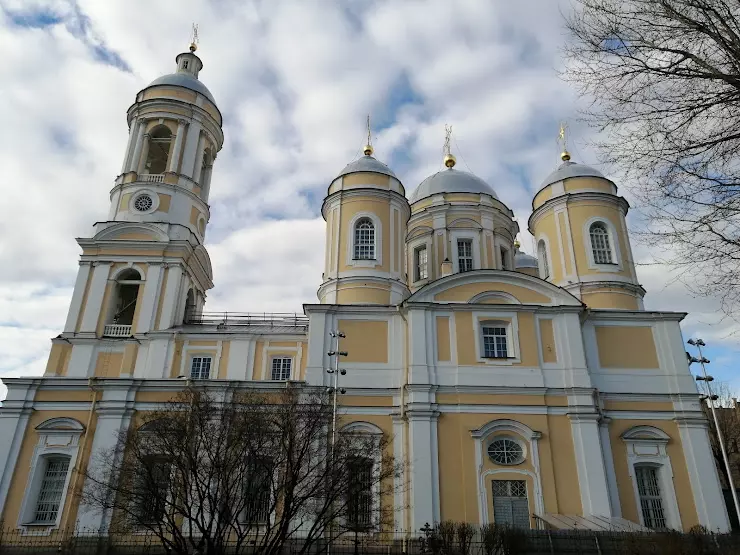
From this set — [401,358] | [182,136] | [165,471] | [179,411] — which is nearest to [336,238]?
[401,358]

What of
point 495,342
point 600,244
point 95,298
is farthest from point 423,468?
point 95,298

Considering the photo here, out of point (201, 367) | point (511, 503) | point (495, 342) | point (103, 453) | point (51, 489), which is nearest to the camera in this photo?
point (511, 503)

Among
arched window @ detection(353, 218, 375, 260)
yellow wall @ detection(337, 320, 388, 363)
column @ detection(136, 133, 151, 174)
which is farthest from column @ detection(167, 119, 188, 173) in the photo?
yellow wall @ detection(337, 320, 388, 363)

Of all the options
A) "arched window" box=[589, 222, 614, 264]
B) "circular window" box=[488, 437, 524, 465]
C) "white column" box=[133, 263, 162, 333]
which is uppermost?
"arched window" box=[589, 222, 614, 264]

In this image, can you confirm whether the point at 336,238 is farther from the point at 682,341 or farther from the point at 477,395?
the point at 682,341

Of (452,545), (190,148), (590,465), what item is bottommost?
(452,545)

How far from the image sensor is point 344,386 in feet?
70.9

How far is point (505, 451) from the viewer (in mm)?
20500

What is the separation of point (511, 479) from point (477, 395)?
2937mm

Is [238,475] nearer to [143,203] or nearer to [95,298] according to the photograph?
[95,298]

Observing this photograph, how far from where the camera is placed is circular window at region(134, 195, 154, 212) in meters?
27.2

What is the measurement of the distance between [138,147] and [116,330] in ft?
29.6

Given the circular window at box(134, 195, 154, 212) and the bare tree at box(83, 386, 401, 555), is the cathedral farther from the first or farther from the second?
the bare tree at box(83, 386, 401, 555)

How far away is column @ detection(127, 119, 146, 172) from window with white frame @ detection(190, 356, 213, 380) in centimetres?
958
